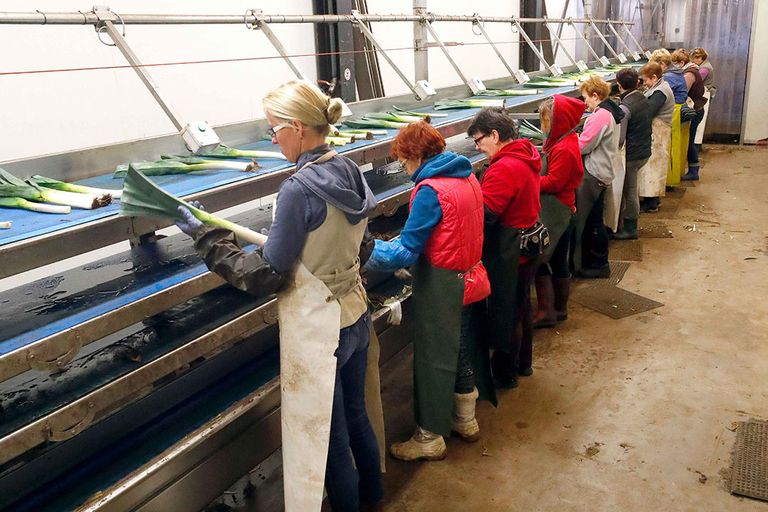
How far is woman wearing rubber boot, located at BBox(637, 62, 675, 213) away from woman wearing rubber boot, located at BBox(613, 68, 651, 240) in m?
0.56

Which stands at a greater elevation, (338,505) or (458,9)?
(458,9)

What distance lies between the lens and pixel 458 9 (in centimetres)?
756

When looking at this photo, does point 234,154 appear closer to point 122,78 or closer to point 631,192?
point 122,78

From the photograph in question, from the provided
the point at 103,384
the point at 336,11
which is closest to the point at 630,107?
the point at 336,11

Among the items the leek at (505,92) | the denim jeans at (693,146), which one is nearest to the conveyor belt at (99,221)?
the leek at (505,92)

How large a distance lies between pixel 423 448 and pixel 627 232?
154 inches

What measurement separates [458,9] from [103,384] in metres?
6.65

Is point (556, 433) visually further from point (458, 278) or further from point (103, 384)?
point (103, 384)

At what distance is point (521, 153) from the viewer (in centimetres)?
313

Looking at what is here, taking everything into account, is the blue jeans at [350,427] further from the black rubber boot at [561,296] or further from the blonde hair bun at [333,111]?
the black rubber boot at [561,296]

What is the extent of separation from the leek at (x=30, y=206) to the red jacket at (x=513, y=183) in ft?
6.10

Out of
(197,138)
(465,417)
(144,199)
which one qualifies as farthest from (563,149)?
(144,199)

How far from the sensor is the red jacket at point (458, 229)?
2.64 m

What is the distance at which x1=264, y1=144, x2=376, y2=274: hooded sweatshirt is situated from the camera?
194 cm
